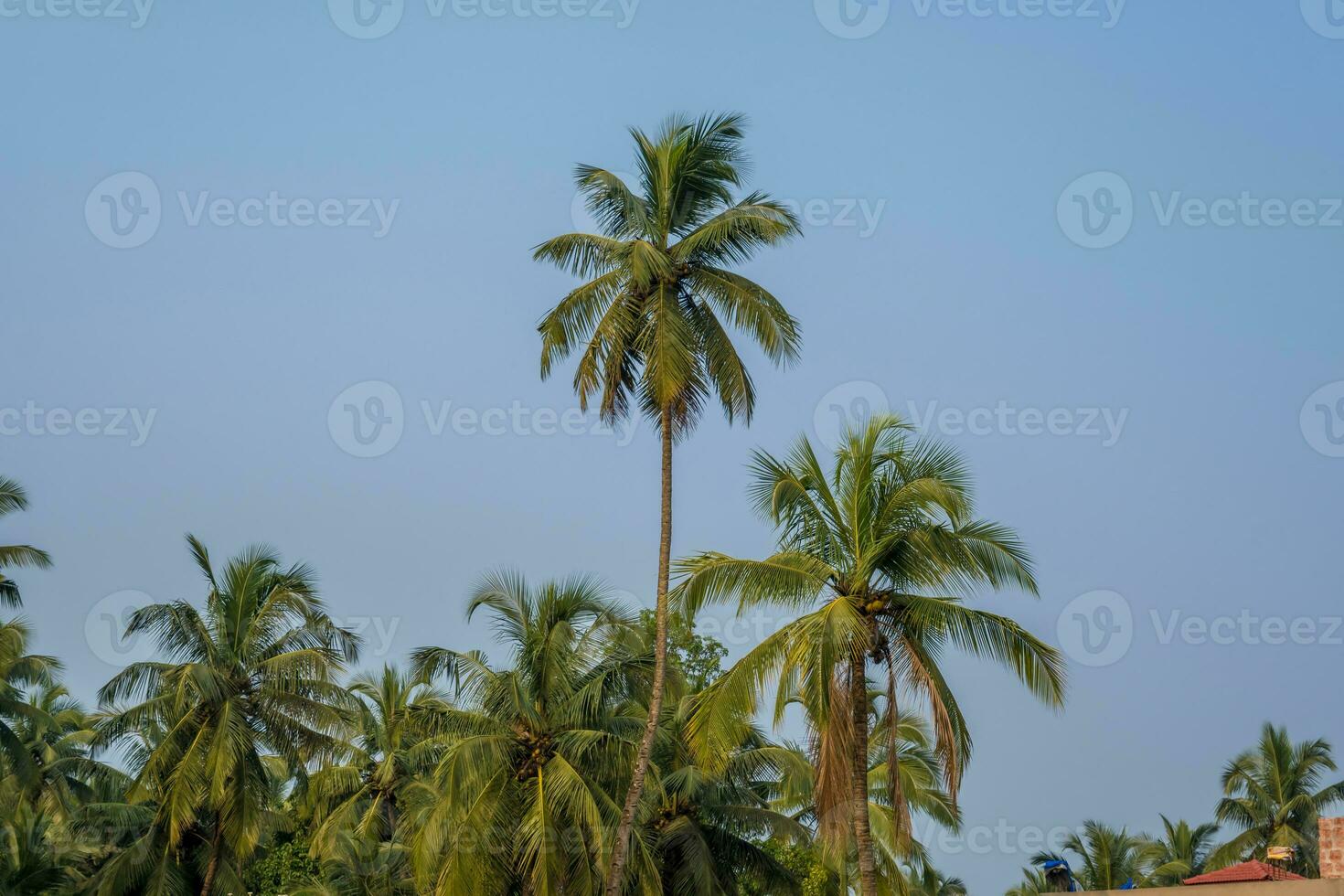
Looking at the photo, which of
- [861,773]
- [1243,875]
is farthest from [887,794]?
[861,773]

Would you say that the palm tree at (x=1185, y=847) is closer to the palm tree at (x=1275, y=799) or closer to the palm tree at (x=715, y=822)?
the palm tree at (x=1275, y=799)

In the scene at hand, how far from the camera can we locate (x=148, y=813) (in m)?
40.2

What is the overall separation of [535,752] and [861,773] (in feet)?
28.9

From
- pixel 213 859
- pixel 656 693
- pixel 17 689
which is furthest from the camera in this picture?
pixel 17 689

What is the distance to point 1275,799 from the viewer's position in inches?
2356

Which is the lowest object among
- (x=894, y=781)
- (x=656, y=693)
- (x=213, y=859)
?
(x=213, y=859)

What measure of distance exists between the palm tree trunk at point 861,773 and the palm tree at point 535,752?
696cm

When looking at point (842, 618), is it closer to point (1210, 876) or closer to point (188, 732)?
point (1210, 876)

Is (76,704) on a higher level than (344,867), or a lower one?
higher

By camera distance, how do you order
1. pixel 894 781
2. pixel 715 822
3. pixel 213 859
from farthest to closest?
1. pixel 715 822
2. pixel 213 859
3. pixel 894 781

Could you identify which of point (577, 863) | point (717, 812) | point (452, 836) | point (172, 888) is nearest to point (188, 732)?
point (172, 888)

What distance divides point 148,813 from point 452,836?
14566 millimetres

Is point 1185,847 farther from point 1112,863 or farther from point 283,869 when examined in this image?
point 283,869

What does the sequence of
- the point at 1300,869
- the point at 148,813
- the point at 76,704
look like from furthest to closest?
the point at 76,704 < the point at 1300,869 < the point at 148,813
